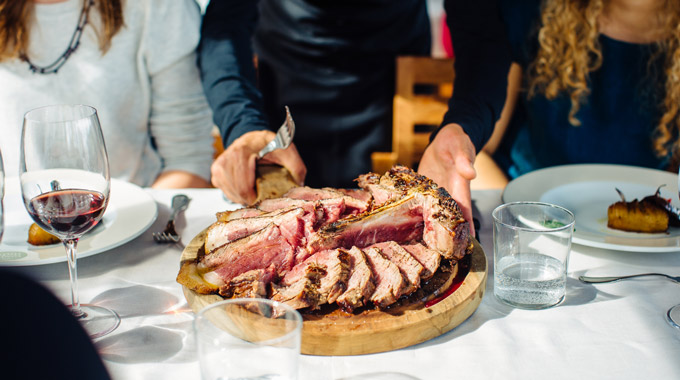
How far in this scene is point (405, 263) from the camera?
1157mm

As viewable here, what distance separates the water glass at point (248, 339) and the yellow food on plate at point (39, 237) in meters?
0.72

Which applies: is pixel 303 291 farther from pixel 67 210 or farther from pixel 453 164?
pixel 453 164

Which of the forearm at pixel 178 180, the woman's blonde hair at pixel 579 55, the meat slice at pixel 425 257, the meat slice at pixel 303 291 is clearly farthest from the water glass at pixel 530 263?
the forearm at pixel 178 180

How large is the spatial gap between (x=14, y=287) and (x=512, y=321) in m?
0.91

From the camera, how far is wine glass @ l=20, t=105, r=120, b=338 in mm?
1052

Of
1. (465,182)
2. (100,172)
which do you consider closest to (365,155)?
(465,182)

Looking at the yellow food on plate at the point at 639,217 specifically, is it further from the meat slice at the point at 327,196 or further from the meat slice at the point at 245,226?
the meat slice at the point at 245,226

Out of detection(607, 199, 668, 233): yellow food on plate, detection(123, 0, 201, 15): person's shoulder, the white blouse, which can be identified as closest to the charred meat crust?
detection(607, 199, 668, 233): yellow food on plate

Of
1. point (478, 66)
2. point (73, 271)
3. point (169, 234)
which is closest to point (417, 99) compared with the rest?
point (478, 66)

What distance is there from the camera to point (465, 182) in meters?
1.46

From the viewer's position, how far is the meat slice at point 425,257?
1.15 meters

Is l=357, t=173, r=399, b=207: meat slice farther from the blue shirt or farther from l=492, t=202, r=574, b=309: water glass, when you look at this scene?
the blue shirt

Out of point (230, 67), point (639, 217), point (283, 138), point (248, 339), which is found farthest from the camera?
point (230, 67)

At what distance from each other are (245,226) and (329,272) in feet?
0.80
